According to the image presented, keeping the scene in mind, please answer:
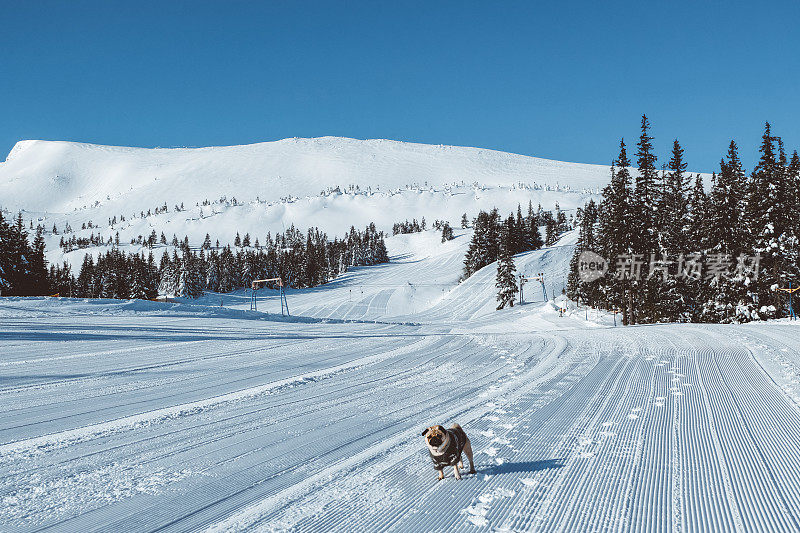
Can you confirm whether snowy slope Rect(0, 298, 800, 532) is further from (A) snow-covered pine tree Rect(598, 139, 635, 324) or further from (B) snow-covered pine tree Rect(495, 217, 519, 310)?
(B) snow-covered pine tree Rect(495, 217, 519, 310)

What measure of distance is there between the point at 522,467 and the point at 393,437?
5.03ft

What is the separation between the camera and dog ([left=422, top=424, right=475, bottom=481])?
3889 mm

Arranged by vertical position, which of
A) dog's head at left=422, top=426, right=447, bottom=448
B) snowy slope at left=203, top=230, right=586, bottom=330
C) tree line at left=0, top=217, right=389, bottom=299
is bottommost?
snowy slope at left=203, top=230, right=586, bottom=330

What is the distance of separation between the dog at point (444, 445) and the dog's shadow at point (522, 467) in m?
0.38

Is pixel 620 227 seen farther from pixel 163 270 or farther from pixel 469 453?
pixel 163 270

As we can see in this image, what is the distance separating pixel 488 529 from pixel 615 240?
115 feet

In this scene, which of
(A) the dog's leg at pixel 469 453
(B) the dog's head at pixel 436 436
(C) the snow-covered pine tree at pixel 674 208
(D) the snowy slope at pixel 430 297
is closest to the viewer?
(B) the dog's head at pixel 436 436

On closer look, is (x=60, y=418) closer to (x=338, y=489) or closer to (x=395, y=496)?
(x=338, y=489)

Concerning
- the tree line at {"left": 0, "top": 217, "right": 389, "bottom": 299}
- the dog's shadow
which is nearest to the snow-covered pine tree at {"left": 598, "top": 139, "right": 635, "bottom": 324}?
the dog's shadow

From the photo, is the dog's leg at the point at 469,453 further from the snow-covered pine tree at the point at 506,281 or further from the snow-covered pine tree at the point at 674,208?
the snow-covered pine tree at the point at 506,281

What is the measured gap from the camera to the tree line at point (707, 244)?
105 ft

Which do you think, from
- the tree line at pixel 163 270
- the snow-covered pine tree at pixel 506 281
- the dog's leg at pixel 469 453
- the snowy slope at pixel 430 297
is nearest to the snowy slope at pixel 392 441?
the dog's leg at pixel 469 453

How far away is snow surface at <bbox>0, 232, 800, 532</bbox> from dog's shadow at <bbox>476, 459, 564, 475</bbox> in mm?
24

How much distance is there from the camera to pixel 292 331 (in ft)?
59.8
